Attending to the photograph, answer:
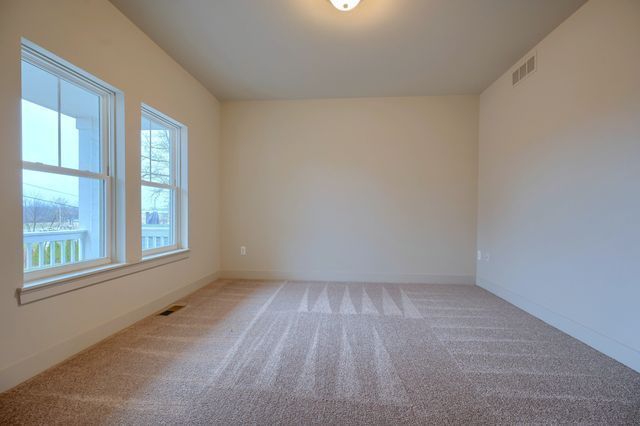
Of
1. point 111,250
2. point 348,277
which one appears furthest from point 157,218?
point 348,277

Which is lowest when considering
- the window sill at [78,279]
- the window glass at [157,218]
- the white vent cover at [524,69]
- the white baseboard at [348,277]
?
the white baseboard at [348,277]

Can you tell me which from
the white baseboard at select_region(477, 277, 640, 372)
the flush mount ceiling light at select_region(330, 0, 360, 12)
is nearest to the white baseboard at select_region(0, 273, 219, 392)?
the flush mount ceiling light at select_region(330, 0, 360, 12)

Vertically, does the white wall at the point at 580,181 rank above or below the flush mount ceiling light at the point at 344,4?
Answer: below

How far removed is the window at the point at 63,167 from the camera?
167cm

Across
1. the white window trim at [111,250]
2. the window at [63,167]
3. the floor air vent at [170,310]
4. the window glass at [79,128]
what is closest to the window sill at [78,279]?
the white window trim at [111,250]

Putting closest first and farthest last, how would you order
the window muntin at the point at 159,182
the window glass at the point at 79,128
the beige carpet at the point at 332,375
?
the beige carpet at the point at 332,375, the window glass at the point at 79,128, the window muntin at the point at 159,182

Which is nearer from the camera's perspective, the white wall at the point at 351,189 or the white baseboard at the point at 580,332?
the white baseboard at the point at 580,332

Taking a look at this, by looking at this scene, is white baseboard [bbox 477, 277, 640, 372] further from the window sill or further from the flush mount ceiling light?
the window sill

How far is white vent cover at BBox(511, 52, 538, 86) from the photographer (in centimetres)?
258

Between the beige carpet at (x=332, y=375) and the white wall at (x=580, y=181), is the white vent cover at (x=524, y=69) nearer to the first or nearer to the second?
the white wall at (x=580, y=181)

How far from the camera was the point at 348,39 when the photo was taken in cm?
244

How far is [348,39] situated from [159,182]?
2492 millimetres

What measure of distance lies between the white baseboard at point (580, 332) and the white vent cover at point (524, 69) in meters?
2.37

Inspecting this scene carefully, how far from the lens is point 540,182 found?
99.0 inches
